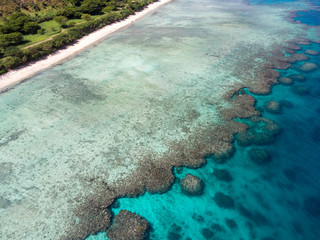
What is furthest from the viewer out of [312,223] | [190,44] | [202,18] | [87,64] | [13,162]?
[202,18]

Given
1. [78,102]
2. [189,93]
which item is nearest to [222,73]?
[189,93]

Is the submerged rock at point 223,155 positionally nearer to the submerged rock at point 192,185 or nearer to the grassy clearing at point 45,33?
the submerged rock at point 192,185

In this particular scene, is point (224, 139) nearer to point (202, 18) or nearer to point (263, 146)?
point (263, 146)

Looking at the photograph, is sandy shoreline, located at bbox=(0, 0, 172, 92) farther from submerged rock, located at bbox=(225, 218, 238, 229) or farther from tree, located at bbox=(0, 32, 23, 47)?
submerged rock, located at bbox=(225, 218, 238, 229)

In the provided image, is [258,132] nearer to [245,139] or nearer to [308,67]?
[245,139]

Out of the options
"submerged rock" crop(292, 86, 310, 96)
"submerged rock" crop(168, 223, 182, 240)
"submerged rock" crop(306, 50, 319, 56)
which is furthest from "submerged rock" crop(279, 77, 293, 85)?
"submerged rock" crop(168, 223, 182, 240)

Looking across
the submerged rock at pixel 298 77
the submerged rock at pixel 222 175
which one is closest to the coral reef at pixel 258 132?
the submerged rock at pixel 222 175

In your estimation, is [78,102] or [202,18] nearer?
[78,102]
